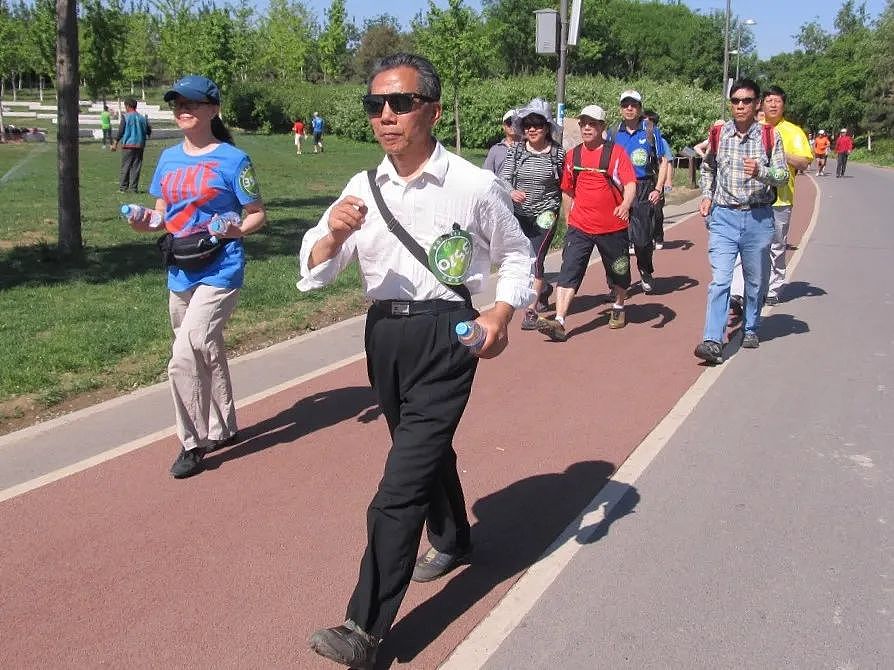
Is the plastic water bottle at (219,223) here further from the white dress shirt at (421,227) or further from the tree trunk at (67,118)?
the tree trunk at (67,118)

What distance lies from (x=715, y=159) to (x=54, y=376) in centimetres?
553

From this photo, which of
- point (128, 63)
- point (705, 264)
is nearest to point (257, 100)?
point (128, 63)

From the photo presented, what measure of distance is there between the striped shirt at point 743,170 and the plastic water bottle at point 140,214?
4606 millimetres

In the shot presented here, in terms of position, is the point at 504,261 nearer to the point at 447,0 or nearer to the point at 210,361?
the point at 210,361

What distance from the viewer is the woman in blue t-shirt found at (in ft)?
15.5

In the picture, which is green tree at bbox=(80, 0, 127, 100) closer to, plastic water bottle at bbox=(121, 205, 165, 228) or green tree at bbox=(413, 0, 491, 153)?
green tree at bbox=(413, 0, 491, 153)

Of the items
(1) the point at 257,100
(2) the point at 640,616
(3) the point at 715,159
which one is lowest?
(2) the point at 640,616

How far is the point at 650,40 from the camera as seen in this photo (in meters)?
97.5

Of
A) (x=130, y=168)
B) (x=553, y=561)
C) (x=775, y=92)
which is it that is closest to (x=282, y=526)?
(x=553, y=561)

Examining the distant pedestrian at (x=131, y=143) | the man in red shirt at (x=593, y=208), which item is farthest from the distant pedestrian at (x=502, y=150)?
the distant pedestrian at (x=131, y=143)

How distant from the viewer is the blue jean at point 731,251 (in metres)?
7.21

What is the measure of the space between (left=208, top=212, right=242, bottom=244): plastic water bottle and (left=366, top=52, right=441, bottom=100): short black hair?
71.5 inches

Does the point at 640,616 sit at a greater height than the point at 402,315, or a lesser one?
lesser

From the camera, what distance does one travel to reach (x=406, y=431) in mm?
3174
